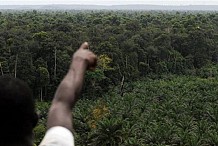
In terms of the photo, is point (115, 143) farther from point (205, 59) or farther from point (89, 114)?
point (205, 59)

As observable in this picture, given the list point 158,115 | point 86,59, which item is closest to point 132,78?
point 158,115

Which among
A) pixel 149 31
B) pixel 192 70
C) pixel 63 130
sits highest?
pixel 63 130

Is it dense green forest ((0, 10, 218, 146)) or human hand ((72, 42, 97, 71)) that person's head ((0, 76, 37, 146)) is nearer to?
human hand ((72, 42, 97, 71))

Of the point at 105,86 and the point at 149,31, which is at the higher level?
the point at 149,31

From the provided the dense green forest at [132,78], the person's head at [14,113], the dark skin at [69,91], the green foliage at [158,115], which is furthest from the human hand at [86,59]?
the green foliage at [158,115]

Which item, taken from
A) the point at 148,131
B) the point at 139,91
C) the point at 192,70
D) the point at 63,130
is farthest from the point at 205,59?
the point at 63,130

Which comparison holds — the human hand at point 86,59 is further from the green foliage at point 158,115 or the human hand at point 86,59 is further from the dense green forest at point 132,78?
the green foliage at point 158,115
